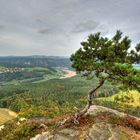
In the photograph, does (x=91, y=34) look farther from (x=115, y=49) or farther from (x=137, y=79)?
(x=137, y=79)

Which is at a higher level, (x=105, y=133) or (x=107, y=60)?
(x=107, y=60)

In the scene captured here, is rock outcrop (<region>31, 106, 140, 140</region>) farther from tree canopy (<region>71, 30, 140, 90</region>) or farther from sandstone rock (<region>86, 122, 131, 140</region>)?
tree canopy (<region>71, 30, 140, 90</region>)

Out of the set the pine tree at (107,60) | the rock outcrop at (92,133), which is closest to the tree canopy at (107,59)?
the pine tree at (107,60)

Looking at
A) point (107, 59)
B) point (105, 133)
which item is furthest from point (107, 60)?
point (105, 133)

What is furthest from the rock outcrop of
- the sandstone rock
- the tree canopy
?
the tree canopy

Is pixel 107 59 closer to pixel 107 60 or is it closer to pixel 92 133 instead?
pixel 107 60

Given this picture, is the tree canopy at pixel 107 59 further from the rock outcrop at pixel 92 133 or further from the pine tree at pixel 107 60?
the rock outcrop at pixel 92 133

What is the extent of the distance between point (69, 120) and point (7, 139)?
1241 cm

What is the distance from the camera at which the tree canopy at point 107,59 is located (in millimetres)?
32125

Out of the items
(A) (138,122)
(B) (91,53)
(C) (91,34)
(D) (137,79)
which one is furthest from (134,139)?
(C) (91,34)

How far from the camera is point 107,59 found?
35.1 meters

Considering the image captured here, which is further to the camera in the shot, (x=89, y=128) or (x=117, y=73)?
(x=89, y=128)

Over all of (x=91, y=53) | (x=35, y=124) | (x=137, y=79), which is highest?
(x=91, y=53)

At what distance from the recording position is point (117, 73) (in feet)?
108
